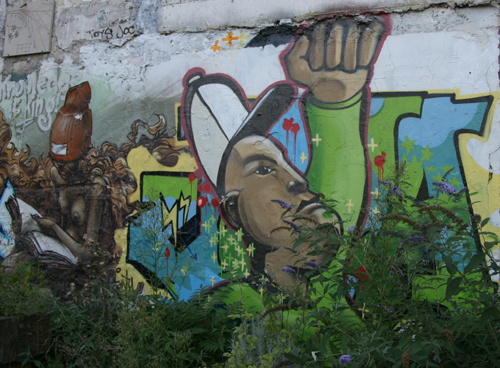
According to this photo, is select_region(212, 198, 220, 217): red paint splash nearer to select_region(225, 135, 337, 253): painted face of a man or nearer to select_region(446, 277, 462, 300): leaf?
select_region(225, 135, 337, 253): painted face of a man

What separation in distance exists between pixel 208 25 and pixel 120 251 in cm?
245

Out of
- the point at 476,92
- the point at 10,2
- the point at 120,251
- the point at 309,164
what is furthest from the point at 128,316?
the point at 10,2

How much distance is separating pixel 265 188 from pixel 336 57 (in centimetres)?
131

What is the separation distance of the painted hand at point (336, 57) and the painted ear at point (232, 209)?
3.87ft

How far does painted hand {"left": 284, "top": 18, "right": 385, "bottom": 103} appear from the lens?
3480mm

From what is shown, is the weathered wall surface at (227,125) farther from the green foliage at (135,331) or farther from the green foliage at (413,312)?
the green foliage at (413,312)

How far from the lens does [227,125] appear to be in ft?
12.8

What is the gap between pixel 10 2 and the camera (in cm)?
494

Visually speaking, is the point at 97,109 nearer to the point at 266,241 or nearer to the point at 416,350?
the point at 266,241

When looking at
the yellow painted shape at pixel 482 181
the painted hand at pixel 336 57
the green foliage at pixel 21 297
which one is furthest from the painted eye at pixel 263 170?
the green foliage at pixel 21 297

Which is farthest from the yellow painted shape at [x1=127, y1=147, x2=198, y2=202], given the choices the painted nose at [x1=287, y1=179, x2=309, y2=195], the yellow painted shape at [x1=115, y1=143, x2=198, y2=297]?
the painted nose at [x1=287, y1=179, x2=309, y2=195]

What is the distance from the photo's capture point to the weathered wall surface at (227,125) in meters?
3.27

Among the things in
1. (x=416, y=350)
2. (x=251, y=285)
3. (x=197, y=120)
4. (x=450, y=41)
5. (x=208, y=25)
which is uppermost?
(x=208, y=25)

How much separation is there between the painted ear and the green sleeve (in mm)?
724
